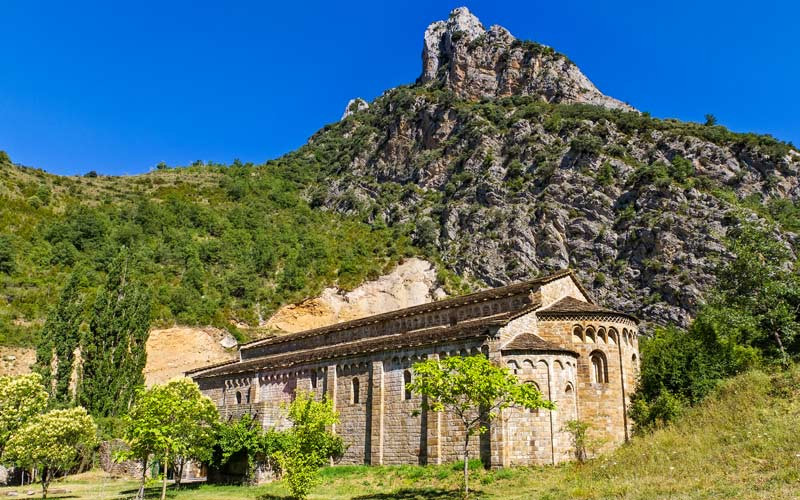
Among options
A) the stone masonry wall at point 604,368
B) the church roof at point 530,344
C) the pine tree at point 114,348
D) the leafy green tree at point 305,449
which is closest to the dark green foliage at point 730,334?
the stone masonry wall at point 604,368

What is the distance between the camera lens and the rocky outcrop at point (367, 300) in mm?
70562

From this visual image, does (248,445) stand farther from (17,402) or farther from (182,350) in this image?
(182,350)

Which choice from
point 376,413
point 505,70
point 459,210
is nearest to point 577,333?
point 376,413

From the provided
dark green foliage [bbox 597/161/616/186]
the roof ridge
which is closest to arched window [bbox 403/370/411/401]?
the roof ridge

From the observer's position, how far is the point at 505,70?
11194 cm

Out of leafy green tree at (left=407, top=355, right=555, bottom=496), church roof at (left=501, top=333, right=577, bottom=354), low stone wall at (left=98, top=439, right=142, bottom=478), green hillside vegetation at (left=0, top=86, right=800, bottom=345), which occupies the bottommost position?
low stone wall at (left=98, top=439, right=142, bottom=478)

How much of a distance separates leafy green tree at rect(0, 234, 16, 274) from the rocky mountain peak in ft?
270

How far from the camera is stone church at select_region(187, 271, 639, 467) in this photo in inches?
1040

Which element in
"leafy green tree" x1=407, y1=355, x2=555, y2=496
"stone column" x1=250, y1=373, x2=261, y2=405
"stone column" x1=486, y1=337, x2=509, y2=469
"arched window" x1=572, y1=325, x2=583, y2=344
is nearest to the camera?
"leafy green tree" x1=407, y1=355, x2=555, y2=496

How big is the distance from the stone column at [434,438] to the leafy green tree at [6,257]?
183 feet

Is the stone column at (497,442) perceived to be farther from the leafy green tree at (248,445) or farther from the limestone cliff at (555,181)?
the limestone cliff at (555,181)

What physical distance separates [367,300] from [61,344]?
38438mm

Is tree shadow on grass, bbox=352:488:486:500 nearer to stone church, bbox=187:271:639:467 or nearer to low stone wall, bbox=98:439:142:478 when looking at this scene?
stone church, bbox=187:271:639:467

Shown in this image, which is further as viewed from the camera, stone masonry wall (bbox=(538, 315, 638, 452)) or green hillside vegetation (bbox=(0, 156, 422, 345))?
green hillside vegetation (bbox=(0, 156, 422, 345))
